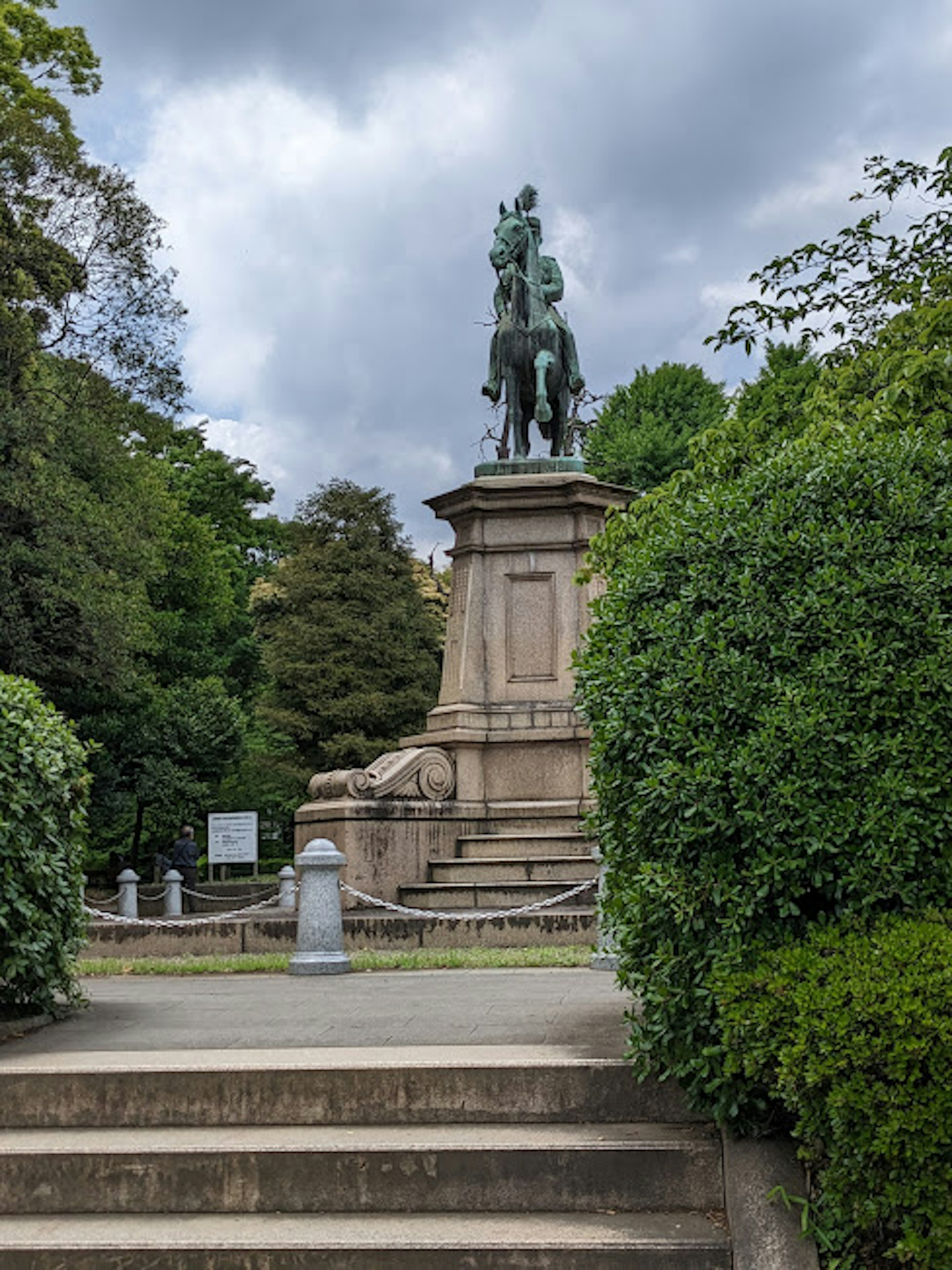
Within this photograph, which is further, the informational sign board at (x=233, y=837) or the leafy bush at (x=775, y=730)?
the informational sign board at (x=233, y=837)

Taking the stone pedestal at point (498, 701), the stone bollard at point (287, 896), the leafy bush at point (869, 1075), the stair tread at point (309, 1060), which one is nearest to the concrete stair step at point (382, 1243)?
the leafy bush at point (869, 1075)

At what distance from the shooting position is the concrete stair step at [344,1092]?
5770mm

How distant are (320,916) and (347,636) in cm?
3042

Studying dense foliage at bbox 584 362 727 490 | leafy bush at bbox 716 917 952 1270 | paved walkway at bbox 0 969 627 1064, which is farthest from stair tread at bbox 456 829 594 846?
dense foliage at bbox 584 362 727 490

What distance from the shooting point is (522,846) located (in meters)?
15.3

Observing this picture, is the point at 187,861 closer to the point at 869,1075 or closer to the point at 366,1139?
the point at 366,1139

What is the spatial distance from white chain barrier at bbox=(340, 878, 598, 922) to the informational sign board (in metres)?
11.4

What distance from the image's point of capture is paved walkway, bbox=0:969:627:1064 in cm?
683

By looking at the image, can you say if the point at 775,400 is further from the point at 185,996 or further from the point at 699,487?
the point at 185,996

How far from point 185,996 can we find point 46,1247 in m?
4.23

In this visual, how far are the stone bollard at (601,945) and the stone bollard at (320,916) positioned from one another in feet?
6.51

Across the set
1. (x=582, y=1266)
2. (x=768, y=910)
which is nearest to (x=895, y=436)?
(x=768, y=910)

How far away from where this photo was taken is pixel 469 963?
11117 millimetres

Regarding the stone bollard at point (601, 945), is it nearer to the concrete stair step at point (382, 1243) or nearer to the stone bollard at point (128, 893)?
the concrete stair step at point (382, 1243)
